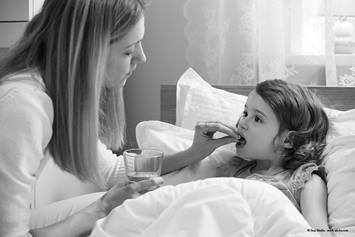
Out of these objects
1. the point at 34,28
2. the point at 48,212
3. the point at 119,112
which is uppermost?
the point at 34,28

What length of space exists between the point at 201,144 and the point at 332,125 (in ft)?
1.43

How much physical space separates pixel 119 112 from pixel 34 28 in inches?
16.0

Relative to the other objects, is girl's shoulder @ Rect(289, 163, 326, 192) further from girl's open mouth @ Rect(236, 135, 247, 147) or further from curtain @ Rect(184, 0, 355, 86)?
curtain @ Rect(184, 0, 355, 86)

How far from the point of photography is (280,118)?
1.50 m

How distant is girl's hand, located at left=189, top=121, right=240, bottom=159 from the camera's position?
1446 mm

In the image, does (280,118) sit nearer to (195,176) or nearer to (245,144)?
(245,144)

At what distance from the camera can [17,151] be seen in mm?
970

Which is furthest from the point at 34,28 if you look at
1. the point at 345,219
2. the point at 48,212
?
the point at 345,219

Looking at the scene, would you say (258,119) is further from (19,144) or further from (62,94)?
(19,144)

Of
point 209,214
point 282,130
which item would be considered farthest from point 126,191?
point 282,130

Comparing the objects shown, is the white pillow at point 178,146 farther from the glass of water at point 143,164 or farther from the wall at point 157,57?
the wall at point 157,57

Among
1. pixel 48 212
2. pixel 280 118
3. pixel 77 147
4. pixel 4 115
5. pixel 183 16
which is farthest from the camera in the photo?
pixel 183 16

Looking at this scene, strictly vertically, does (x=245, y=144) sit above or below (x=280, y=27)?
below

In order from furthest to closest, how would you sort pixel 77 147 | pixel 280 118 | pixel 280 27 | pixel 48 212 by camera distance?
pixel 280 27 < pixel 280 118 < pixel 48 212 < pixel 77 147
